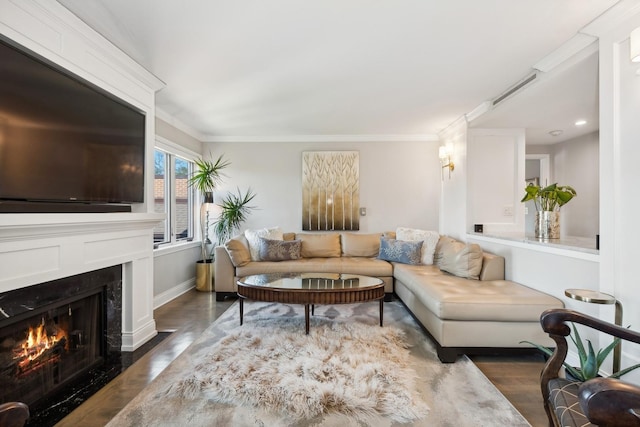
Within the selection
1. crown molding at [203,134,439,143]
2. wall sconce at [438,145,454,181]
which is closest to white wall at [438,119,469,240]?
wall sconce at [438,145,454,181]

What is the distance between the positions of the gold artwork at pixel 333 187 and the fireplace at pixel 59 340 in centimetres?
303

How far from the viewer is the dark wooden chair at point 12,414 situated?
2.45 feet

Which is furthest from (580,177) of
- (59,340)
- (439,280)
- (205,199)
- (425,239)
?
(59,340)

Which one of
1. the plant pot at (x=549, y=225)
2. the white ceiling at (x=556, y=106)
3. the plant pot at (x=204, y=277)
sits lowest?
the plant pot at (x=204, y=277)

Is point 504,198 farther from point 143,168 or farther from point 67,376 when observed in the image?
point 67,376

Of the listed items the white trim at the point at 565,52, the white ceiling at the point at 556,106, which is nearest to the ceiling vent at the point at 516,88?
the white ceiling at the point at 556,106

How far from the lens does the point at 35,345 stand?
1.85 metres

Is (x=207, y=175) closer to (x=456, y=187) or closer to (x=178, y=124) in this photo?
(x=178, y=124)

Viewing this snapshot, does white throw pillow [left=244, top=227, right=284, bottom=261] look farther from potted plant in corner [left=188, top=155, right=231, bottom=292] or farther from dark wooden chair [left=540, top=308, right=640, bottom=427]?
dark wooden chair [left=540, top=308, right=640, bottom=427]

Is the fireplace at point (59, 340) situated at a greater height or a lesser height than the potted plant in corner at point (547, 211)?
lesser

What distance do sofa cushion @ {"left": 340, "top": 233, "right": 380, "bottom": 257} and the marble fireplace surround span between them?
2695 millimetres

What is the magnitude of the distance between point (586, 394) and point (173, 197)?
14.8ft

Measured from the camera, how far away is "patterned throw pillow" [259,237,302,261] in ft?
13.6

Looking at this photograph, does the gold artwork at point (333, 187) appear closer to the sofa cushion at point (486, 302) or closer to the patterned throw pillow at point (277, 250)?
the patterned throw pillow at point (277, 250)
